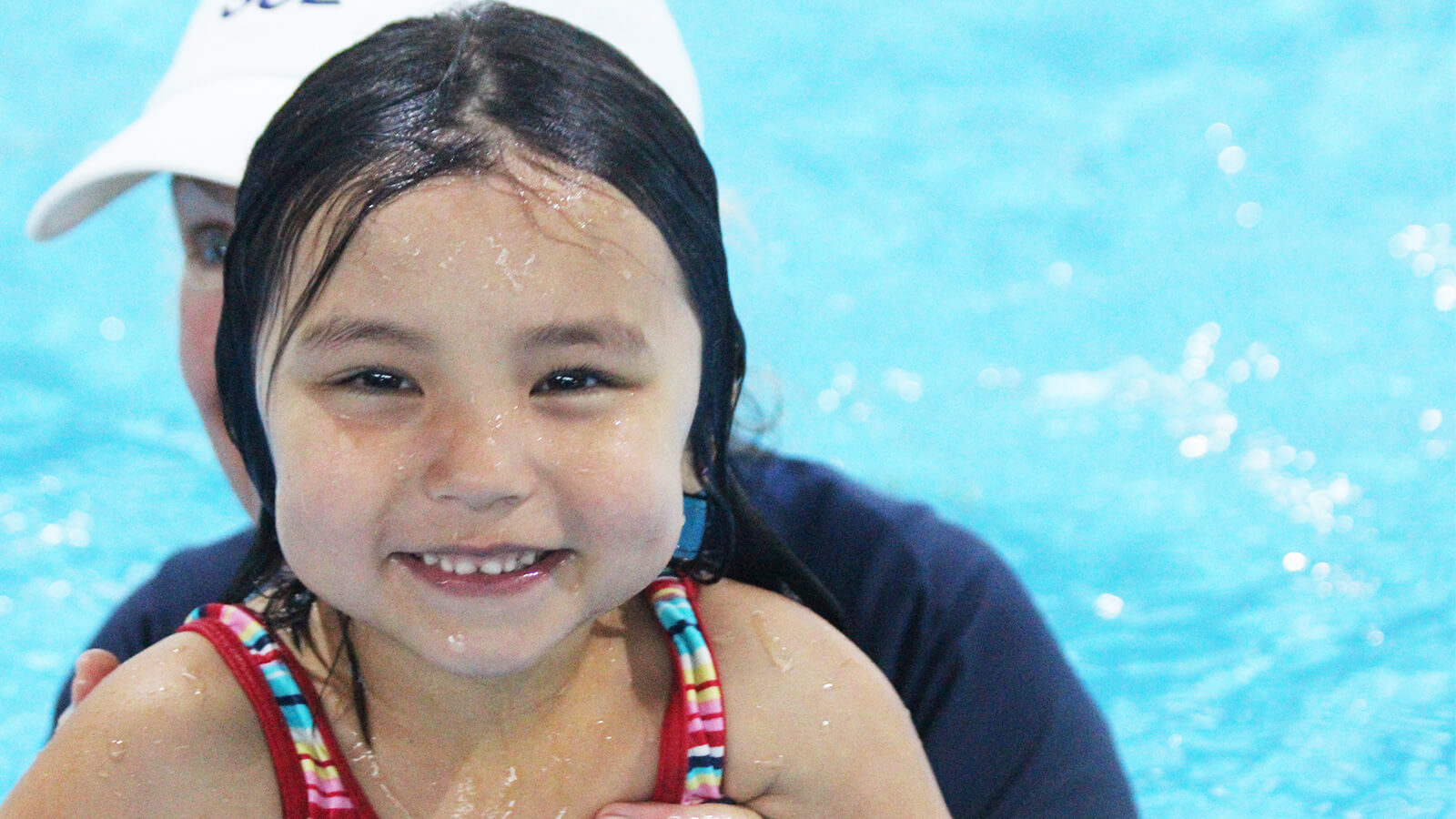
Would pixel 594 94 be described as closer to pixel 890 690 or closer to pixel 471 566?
pixel 471 566

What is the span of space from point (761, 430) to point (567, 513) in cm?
100

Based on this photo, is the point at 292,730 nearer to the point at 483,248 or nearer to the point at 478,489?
the point at 478,489

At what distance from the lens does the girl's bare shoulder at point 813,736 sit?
1.92m

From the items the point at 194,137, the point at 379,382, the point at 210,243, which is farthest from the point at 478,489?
the point at 210,243

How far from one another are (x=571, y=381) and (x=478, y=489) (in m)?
0.15

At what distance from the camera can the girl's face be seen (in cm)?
156

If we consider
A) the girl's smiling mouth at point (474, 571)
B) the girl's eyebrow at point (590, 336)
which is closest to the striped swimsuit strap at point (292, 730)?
the girl's smiling mouth at point (474, 571)

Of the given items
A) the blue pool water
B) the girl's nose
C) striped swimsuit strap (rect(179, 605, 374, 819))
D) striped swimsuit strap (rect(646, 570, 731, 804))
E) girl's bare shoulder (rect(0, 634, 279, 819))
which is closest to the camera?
the girl's nose

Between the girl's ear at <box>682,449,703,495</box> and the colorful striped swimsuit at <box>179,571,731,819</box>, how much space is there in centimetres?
15

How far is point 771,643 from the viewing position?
1973mm

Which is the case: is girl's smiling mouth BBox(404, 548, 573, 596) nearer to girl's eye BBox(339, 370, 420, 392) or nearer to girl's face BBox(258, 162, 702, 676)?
girl's face BBox(258, 162, 702, 676)

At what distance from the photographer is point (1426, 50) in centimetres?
616

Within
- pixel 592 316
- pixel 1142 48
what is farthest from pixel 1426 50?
pixel 592 316

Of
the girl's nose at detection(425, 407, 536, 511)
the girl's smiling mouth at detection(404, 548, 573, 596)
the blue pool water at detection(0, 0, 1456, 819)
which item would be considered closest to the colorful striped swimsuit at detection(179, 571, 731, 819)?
the girl's smiling mouth at detection(404, 548, 573, 596)
